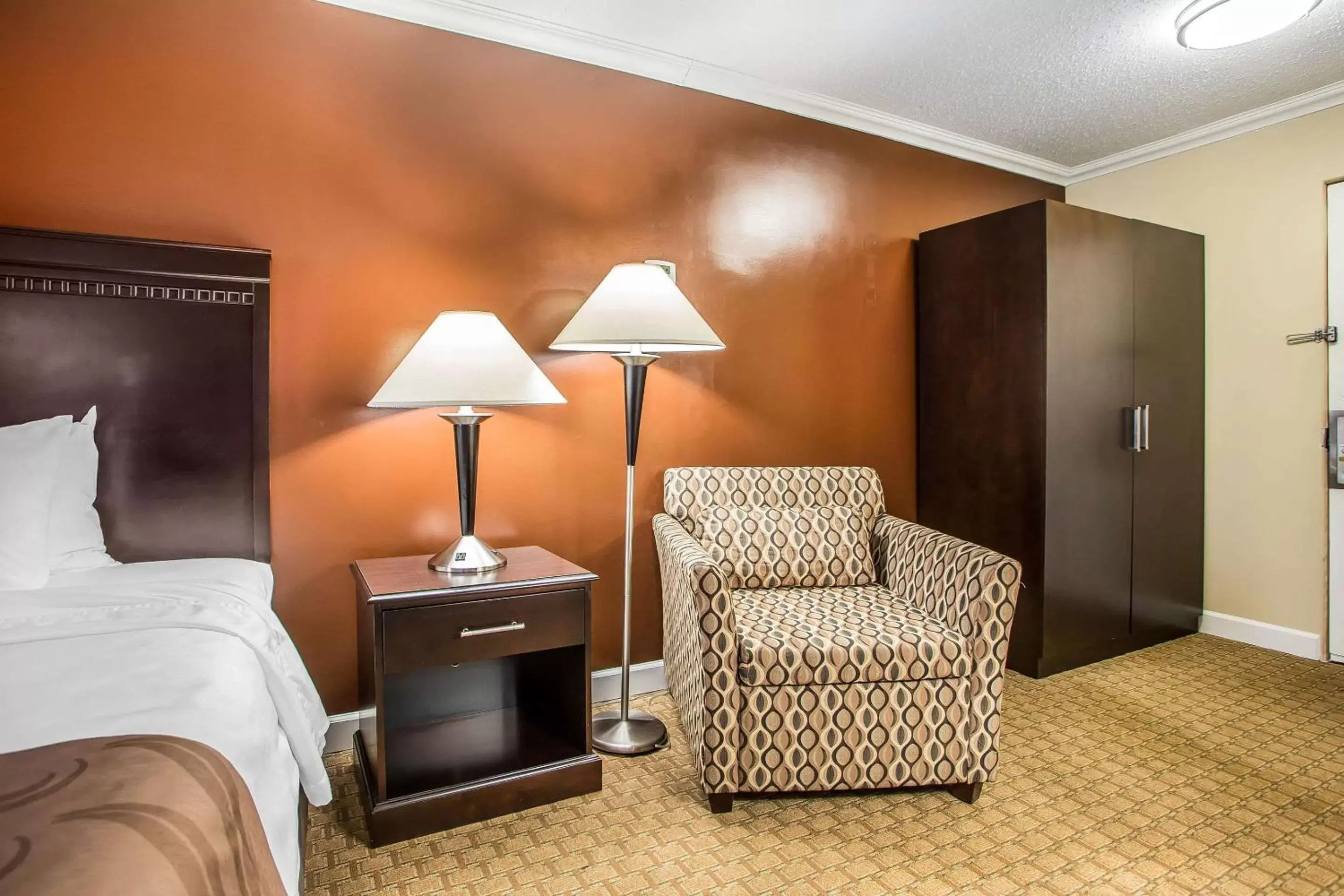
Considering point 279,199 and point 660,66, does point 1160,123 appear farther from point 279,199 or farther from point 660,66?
point 279,199

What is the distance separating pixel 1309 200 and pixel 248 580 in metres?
4.33

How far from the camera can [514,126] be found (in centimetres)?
259

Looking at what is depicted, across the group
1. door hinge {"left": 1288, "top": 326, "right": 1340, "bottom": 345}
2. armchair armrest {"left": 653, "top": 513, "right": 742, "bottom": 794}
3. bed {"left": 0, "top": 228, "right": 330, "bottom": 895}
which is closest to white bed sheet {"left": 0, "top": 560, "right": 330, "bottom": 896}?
bed {"left": 0, "top": 228, "right": 330, "bottom": 895}

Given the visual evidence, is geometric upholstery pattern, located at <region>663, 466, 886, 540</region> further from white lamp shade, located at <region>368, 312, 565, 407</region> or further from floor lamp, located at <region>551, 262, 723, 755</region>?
white lamp shade, located at <region>368, 312, 565, 407</region>

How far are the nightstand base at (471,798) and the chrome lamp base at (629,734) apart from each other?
22cm

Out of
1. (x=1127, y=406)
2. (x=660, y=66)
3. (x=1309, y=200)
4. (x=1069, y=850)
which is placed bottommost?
(x=1069, y=850)

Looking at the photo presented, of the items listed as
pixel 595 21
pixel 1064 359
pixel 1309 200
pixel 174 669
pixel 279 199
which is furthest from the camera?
pixel 1309 200

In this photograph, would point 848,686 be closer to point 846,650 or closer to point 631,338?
point 846,650

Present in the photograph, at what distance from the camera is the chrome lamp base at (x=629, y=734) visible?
7.77ft

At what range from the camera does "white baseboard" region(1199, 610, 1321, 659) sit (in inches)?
128

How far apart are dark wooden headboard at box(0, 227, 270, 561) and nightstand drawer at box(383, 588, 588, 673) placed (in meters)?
0.61

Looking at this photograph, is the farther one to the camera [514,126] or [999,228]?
[999,228]

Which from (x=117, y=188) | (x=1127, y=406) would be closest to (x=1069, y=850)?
(x=1127, y=406)

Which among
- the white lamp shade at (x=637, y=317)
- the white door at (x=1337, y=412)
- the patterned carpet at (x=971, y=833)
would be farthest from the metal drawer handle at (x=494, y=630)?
the white door at (x=1337, y=412)
